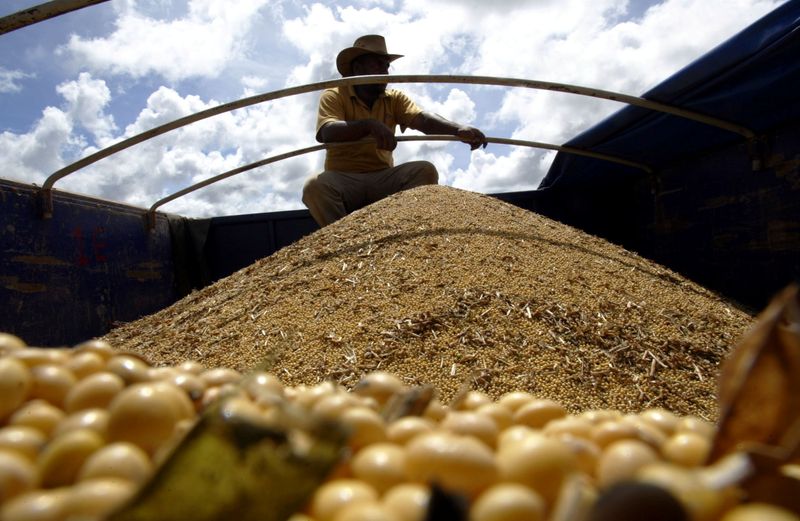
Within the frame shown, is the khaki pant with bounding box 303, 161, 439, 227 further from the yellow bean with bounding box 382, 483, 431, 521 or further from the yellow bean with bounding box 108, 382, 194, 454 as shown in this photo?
the yellow bean with bounding box 382, 483, 431, 521

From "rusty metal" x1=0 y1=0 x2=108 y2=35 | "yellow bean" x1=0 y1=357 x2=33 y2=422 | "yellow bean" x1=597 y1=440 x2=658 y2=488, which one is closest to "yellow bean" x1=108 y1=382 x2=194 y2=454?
"yellow bean" x1=0 y1=357 x2=33 y2=422

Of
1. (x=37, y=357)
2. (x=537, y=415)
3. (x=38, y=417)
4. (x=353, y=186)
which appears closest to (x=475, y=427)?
(x=537, y=415)

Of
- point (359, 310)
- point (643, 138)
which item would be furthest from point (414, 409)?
point (643, 138)

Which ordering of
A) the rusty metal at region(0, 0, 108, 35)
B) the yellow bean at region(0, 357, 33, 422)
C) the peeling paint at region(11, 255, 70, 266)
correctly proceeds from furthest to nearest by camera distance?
1. the peeling paint at region(11, 255, 70, 266)
2. the rusty metal at region(0, 0, 108, 35)
3. the yellow bean at region(0, 357, 33, 422)

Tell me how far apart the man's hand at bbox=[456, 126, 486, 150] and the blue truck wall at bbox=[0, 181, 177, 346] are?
3220 millimetres

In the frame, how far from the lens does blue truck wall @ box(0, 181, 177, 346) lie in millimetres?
3797

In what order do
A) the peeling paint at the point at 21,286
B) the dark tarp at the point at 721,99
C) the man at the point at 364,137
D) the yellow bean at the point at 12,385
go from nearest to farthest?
the yellow bean at the point at 12,385 < the dark tarp at the point at 721,99 < the peeling paint at the point at 21,286 < the man at the point at 364,137

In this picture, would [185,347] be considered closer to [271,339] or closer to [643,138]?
[271,339]

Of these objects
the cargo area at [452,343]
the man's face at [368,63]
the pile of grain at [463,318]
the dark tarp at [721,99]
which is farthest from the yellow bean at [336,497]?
the man's face at [368,63]

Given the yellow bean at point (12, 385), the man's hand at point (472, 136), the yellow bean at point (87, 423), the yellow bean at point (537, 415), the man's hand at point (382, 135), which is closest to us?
the yellow bean at point (87, 423)

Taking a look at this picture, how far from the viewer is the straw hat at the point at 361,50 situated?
5.21 meters

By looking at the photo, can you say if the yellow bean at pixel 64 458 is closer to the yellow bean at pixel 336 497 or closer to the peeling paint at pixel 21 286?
the yellow bean at pixel 336 497

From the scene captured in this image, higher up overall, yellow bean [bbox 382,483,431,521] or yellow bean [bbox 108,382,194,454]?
yellow bean [bbox 108,382,194,454]

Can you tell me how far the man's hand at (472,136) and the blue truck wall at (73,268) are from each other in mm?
3220
